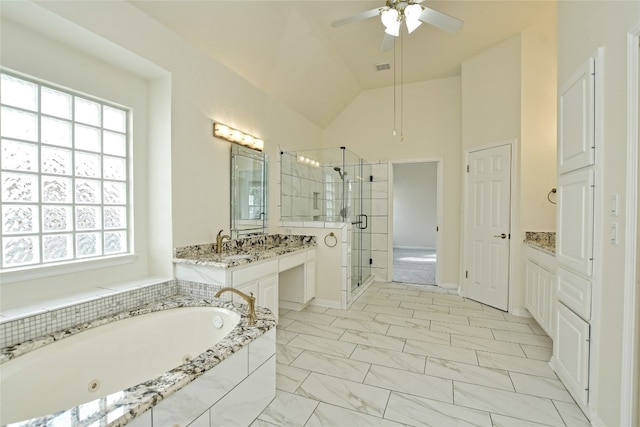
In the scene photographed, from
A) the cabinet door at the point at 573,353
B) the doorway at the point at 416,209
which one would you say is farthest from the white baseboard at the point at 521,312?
the doorway at the point at 416,209

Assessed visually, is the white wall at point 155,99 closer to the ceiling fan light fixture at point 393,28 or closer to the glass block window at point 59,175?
the glass block window at point 59,175

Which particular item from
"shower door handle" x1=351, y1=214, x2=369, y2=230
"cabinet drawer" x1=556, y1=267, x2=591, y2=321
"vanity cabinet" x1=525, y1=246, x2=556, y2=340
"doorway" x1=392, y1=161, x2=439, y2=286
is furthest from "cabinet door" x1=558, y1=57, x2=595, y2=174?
"doorway" x1=392, y1=161, x2=439, y2=286

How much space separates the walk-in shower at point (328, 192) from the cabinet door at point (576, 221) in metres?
2.37

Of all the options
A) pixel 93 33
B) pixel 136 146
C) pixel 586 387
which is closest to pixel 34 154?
pixel 136 146

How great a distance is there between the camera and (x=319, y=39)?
352 cm

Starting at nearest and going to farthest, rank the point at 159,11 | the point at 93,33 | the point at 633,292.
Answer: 1. the point at 633,292
2. the point at 93,33
3. the point at 159,11

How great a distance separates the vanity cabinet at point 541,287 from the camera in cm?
262

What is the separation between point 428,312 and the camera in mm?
3533

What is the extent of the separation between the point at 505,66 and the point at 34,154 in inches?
188

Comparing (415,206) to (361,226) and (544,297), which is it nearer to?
(361,226)

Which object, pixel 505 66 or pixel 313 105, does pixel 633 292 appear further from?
pixel 313 105

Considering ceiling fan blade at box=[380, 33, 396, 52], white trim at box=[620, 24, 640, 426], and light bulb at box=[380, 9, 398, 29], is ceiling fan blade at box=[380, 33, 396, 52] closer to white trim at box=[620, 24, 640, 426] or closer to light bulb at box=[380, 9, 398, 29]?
light bulb at box=[380, 9, 398, 29]

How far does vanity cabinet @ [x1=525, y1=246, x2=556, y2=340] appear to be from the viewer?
2615 mm

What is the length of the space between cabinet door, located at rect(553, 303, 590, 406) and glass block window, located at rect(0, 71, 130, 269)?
332 cm
